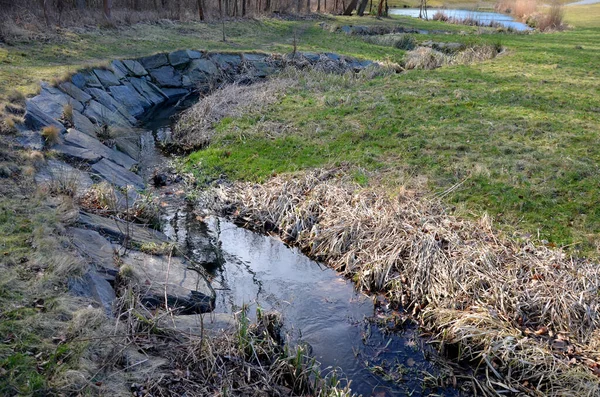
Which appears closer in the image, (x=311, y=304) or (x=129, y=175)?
(x=311, y=304)

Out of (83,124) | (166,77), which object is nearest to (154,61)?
(166,77)

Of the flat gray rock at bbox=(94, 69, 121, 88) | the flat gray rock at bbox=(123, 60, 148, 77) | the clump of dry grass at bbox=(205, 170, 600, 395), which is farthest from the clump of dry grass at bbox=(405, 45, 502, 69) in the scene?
the clump of dry grass at bbox=(205, 170, 600, 395)

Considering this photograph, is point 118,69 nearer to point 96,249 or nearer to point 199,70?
point 199,70

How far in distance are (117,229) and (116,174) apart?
2.85 metres

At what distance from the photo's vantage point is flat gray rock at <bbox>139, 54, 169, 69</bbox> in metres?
18.0

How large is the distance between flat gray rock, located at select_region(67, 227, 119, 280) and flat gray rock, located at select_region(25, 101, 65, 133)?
13.2 ft

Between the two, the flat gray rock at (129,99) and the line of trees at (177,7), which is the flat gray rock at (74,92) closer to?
the flat gray rock at (129,99)

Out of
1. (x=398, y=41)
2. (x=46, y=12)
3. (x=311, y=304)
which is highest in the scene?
(x=46, y=12)

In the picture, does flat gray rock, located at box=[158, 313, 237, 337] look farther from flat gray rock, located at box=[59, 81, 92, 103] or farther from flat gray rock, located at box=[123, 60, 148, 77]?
flat gray rock, located at box=[123, 60, 148, 77]

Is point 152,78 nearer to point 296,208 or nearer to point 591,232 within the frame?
point 296,208

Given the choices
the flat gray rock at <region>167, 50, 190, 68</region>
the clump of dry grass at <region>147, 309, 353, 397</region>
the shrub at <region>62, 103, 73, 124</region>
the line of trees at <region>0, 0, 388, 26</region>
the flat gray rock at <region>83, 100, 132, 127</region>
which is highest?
the line of trees at <region>0, 0, 388, 26</region>

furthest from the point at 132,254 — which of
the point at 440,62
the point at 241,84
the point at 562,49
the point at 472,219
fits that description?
the point at 562,49

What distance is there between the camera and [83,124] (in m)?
11.1

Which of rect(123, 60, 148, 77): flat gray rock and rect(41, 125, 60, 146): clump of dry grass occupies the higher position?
rect(123, 60, 148, 77): flat gray rock
